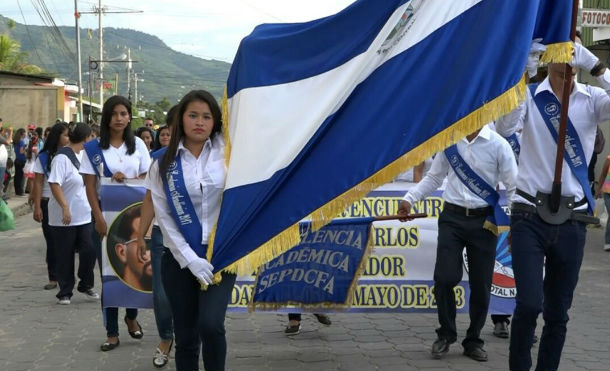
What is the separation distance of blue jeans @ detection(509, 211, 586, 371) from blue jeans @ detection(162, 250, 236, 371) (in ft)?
5.54

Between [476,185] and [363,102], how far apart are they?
8.15 feet

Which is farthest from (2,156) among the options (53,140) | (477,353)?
(477,353)

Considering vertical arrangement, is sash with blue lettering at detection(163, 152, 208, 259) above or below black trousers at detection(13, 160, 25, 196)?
above

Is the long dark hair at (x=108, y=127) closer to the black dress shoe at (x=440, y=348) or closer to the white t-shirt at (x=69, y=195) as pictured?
the white t-shirt at (x=69, y=195)

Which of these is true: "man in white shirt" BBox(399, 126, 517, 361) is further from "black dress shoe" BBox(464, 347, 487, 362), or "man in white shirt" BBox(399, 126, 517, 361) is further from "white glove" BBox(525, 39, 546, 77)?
"white glove" BBox(525, 39, 546, 77)

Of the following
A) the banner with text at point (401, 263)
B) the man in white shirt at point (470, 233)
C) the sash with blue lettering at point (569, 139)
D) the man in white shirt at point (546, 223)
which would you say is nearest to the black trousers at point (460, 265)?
the man in white shirt at point (470, 233)

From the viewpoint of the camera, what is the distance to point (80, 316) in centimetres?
929

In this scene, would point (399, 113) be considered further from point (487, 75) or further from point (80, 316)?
point (80, 316)

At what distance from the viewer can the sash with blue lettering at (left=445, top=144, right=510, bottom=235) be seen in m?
7.32

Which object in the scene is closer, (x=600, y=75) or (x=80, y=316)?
(x=600, y=75)

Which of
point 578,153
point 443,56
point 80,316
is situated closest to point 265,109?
point 443,56

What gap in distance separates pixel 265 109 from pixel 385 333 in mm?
3634

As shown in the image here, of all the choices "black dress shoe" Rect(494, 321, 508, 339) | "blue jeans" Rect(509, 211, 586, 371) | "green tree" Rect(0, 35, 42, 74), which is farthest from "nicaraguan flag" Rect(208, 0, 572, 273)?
"green tree" Rect(0, 35, 42, 74)

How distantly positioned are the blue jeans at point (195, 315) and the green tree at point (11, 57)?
48201 millimetres
